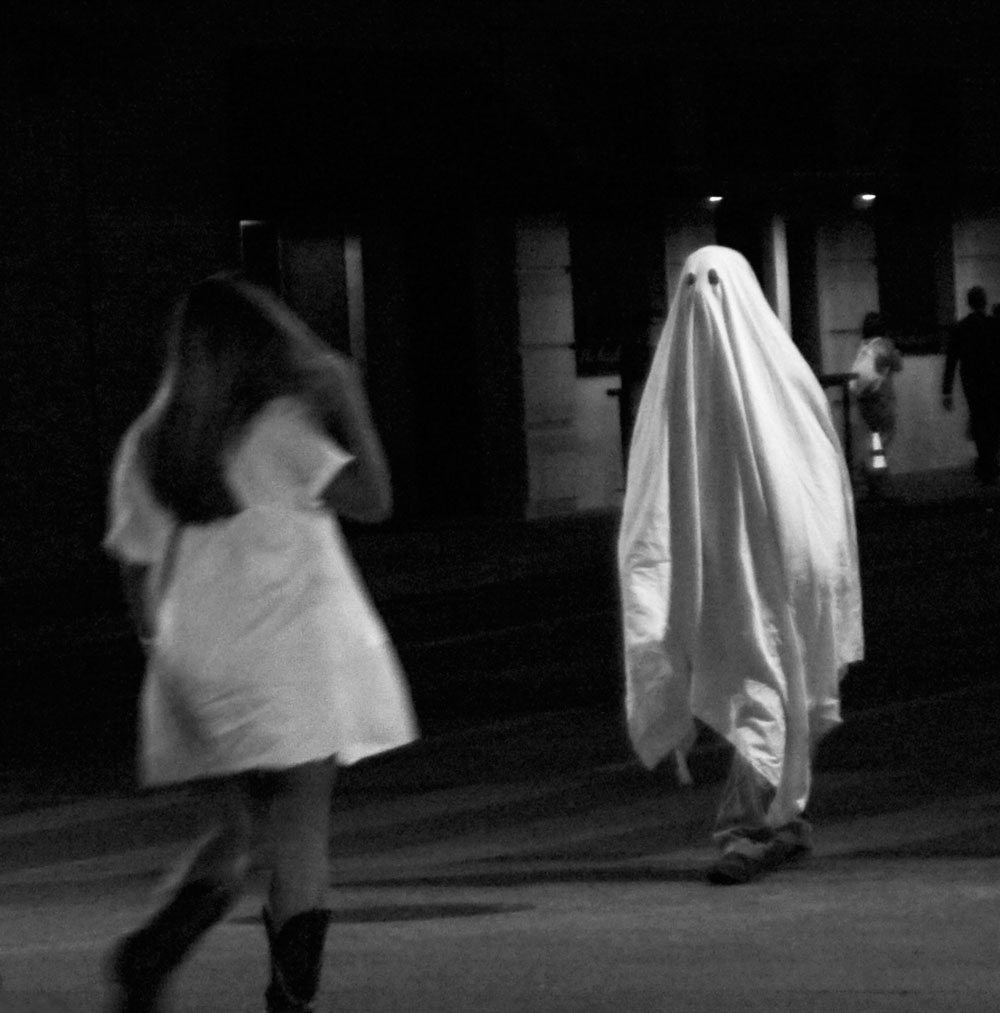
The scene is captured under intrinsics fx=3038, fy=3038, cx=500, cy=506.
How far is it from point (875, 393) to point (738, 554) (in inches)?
789

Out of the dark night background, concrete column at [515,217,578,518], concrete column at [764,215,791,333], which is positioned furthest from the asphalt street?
concrete column at [764,215,791,333]

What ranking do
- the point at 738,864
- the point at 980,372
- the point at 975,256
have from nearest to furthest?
the point at 738,864 < the point at 980,372 < the point at 975,256

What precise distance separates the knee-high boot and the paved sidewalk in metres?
0.52

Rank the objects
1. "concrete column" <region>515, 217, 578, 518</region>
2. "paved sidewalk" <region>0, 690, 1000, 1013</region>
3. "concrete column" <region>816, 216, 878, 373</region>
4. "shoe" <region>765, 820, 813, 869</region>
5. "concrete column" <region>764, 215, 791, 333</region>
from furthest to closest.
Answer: "concrete column" <region>816, 216, 878, 373</region>
"concrete column" <region>764, 215, 791, 333</region>
"concrete column" <region>515, 217, 578, 518</region>
"shoe" <region>765, 820, 813, 869</region>
"paved sidewalk" <region>0, 690, 1000, 1013</region>

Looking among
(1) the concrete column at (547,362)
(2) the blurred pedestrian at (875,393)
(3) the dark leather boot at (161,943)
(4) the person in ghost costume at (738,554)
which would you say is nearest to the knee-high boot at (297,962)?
(3) the dark leather boot at (161,943)

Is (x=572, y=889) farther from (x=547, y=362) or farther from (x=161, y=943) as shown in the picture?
(x=547, y=362)

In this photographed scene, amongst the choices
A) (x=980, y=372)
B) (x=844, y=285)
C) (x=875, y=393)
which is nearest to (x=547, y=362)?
(x=875, y=393)

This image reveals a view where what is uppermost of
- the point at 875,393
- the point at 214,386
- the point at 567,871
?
the point at 214,386

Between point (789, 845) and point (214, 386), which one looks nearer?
point (214, 386)

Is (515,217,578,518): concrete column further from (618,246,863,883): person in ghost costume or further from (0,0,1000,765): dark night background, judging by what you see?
(618,246,863,883): person in ghost costume

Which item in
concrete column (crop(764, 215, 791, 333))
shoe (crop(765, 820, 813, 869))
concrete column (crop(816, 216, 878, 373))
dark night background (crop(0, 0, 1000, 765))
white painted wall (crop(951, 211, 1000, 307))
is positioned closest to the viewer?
shoe (crop(765, 820, 813, 869))

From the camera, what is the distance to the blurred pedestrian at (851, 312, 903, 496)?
90.7ft

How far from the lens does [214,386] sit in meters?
5.81

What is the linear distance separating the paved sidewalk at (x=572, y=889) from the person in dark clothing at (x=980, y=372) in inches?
670
